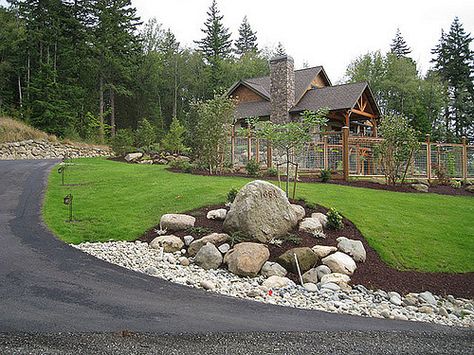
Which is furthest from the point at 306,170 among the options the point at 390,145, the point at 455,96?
the point at 455,96

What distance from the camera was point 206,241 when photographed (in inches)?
270

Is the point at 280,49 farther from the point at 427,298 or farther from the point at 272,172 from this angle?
the point at 427,298

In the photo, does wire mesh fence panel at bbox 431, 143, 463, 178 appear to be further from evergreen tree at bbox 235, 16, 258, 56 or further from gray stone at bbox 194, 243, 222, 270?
evergreen tree at bbox 235, 16, 258, 56

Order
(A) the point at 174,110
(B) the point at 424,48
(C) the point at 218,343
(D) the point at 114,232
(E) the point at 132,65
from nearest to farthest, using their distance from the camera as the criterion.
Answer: (C) the point at 218,343 → (D) the point at 114,232 → (E) the point at 132,65 → (A) the point at 174,110 → (B) the point at 424,48

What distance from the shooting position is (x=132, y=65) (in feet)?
105

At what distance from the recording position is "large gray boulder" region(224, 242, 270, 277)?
6.07m

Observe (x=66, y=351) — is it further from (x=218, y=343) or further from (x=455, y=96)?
(x=455, y=96)

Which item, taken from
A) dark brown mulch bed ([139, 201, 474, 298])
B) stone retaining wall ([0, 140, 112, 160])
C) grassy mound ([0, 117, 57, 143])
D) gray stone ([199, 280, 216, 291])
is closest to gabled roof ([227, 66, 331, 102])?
stone retaining wall ([0, 140, 112, 160])

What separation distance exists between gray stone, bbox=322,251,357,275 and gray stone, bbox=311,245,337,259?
4.4 inches

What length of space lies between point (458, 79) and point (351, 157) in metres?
29.8

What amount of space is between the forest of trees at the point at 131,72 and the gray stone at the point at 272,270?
18332mm

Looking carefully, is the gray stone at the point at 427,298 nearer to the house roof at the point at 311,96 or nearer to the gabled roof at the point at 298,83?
the house roof at the point at 311,96

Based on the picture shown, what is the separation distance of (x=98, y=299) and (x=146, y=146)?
734 inches

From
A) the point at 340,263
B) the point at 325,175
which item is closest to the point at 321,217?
the point at 340,263
